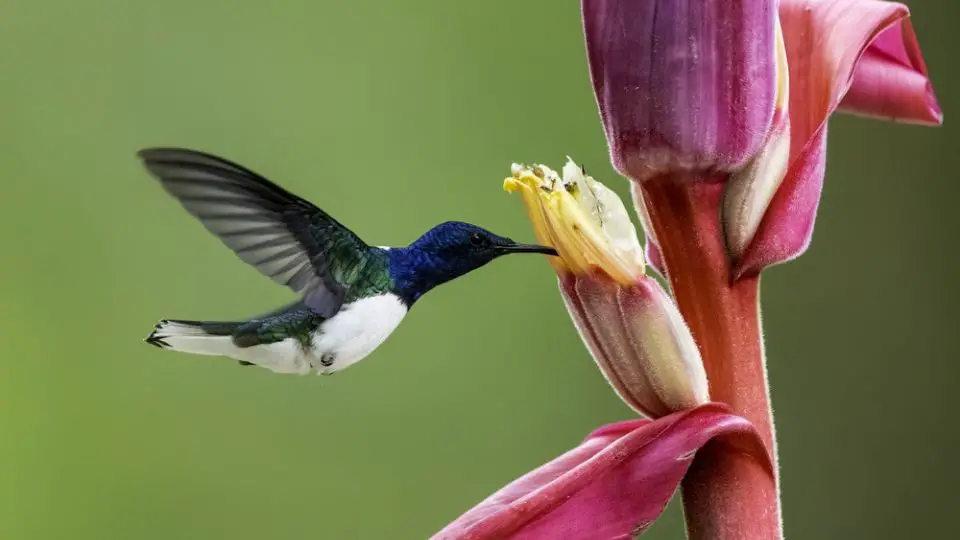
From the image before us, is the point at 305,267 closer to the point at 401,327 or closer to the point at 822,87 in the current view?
the point at 822,87

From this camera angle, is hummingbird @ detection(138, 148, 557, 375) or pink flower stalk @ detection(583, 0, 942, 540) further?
hummingbird @ detection(138, 148, 557, 375)

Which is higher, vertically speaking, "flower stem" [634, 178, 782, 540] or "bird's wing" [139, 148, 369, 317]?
"bird's wing" [139, 148, 369, 317]

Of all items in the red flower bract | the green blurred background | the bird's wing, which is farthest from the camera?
the green blurred background

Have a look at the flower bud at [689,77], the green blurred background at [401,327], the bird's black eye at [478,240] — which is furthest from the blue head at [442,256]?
the green blurred background at [401,327]

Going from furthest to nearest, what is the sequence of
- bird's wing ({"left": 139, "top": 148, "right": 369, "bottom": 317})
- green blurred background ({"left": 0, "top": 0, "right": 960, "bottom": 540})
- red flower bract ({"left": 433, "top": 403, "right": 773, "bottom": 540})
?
green blurred background ({"left": 0, "top": 0, "right": 960, "bottom": 540})
bird's wing ({"left": 139, "top": 148, "right": 369, "bottom": 317})
red flower bract ({"left": 433, "top": 403, "right": 773, "bottom": 540})

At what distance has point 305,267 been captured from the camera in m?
0.51

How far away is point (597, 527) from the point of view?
32 cm

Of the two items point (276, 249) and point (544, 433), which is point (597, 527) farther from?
point (544, 433)

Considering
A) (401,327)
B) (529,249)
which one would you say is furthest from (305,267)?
(401,327)

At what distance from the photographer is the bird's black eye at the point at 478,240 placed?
0.48 m

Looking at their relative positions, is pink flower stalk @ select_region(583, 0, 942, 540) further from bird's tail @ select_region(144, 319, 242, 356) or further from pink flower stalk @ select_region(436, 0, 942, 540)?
bird's tail @ select_region(144, 319, 242, 356)

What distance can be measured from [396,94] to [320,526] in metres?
0.60

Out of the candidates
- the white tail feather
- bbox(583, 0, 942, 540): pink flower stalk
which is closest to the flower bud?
bbox(583, 0, 942, 540): pink flower stalk

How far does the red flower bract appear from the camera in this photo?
0.32 meters
